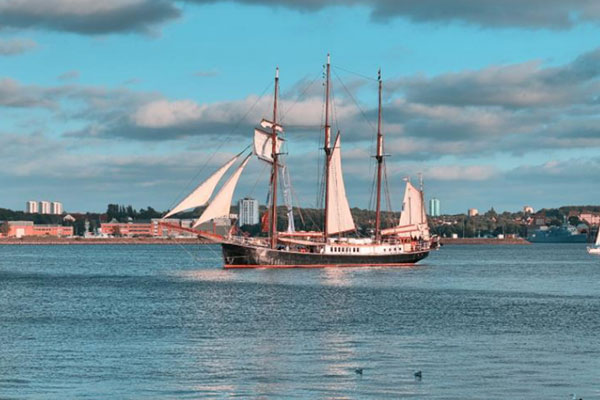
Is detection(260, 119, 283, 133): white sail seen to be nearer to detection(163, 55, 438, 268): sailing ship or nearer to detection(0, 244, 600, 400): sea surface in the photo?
detection(163, 55, 438, 268): sailing ship

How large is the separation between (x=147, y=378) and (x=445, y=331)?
17.2 metres

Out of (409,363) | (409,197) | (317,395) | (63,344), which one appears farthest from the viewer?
(409,197)

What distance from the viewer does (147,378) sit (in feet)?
106

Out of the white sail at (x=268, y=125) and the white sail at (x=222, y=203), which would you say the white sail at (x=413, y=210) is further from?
the white sail at (x=222, y=203)

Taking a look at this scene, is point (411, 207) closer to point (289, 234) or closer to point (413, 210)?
point (413, 210)

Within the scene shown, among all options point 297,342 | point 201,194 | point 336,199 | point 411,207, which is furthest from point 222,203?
point 297,342

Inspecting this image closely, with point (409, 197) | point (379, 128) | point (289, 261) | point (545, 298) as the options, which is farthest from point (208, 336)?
point (409, 197)

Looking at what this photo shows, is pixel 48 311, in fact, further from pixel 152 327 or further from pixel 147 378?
pixel 147 378

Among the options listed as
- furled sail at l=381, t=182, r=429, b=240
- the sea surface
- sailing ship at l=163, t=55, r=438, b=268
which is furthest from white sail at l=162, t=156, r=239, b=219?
furled sail at l=381, t=182, r=429, b=240

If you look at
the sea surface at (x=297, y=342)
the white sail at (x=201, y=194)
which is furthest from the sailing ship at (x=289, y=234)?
the sea surface at (x=297, y=342)

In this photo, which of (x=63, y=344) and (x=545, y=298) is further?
(x=545, y=298)

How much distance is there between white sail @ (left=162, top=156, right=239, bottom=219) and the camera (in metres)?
94.1

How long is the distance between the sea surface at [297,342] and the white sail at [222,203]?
1762 cm

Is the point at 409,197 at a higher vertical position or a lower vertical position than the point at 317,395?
higher
